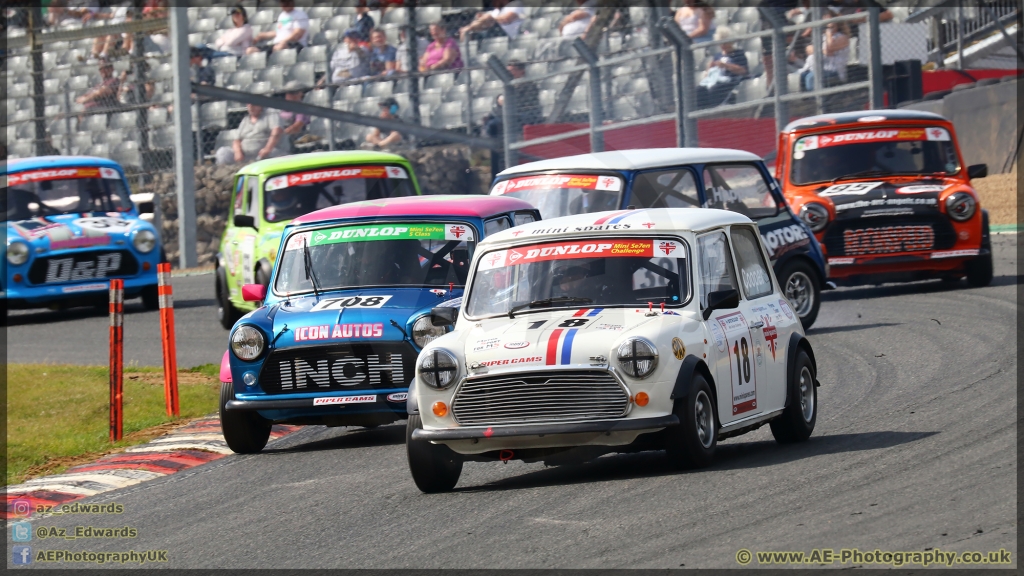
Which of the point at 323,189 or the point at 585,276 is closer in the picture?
the point at 585,276

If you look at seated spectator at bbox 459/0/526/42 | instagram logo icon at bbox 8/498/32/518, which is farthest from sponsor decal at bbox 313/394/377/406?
seated spectator at bbox 459/0/526/42

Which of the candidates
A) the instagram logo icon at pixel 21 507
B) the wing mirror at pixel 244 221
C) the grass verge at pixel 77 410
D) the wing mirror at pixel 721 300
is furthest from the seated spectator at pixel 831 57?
the instagram logo icon at pixel 21 507

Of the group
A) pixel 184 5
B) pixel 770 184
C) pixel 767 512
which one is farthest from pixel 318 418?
pixel 184 5

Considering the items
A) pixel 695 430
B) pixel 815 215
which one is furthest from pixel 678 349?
pixel 815 215

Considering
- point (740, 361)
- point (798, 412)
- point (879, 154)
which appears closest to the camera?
point (740, 361)

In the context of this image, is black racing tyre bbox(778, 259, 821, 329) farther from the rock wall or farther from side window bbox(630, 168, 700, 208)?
the rock wall

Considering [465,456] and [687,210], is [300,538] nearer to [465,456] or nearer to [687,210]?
[465,456]

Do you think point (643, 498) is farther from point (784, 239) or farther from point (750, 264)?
point (784, 239)

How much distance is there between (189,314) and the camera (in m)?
17.3

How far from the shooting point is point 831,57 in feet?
61.5

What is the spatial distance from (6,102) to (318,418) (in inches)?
774

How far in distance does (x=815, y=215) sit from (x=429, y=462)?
796 centimetres

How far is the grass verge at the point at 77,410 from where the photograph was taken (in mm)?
9609

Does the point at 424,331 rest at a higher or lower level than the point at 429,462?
higher
